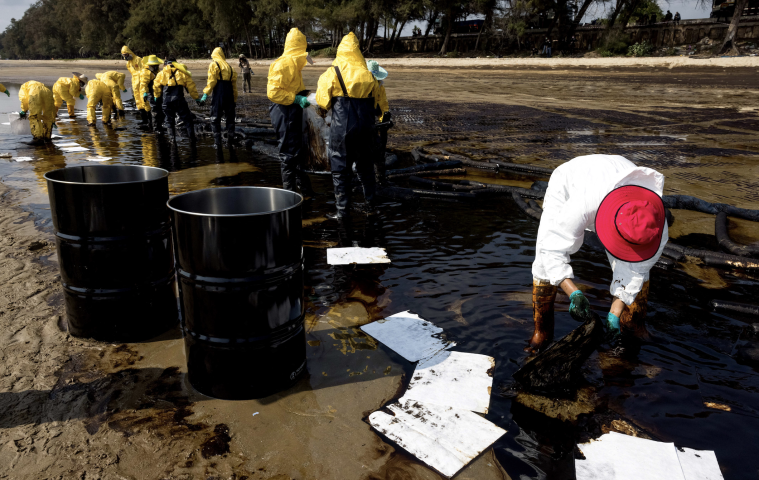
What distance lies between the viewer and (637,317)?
3492mm

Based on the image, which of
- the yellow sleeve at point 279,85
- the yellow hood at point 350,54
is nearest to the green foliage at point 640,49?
the yellow sleeve at point 279,85

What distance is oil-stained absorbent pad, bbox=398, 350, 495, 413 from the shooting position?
281 centimetres

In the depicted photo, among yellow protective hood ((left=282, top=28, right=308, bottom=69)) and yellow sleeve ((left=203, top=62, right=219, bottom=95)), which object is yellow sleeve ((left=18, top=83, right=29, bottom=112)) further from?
yellow protective hood ((left=282, top=28, right=308, bottom=69))

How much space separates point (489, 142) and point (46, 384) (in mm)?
9747

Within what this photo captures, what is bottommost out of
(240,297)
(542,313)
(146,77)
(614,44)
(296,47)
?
(542,313)

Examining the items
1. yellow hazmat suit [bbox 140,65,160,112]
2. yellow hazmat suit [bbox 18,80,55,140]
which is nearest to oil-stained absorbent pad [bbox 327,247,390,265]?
yellow hazmat suit [bbox 140,65,160,112]

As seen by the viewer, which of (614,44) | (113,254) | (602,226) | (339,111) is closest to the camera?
(602,226)

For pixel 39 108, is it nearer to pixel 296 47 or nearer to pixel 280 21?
pixel 296 47

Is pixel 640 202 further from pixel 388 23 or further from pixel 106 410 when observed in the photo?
pixel 388 23

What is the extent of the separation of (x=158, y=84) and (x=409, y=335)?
1004 centimetres

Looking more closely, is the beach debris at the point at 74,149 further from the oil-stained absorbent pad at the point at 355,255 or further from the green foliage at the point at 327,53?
the green foliage at the point at 327,53

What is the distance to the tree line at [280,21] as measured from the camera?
130 feet

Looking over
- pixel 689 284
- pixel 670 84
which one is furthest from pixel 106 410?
pixel 670 84

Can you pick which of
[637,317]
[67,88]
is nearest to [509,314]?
[637,317]
